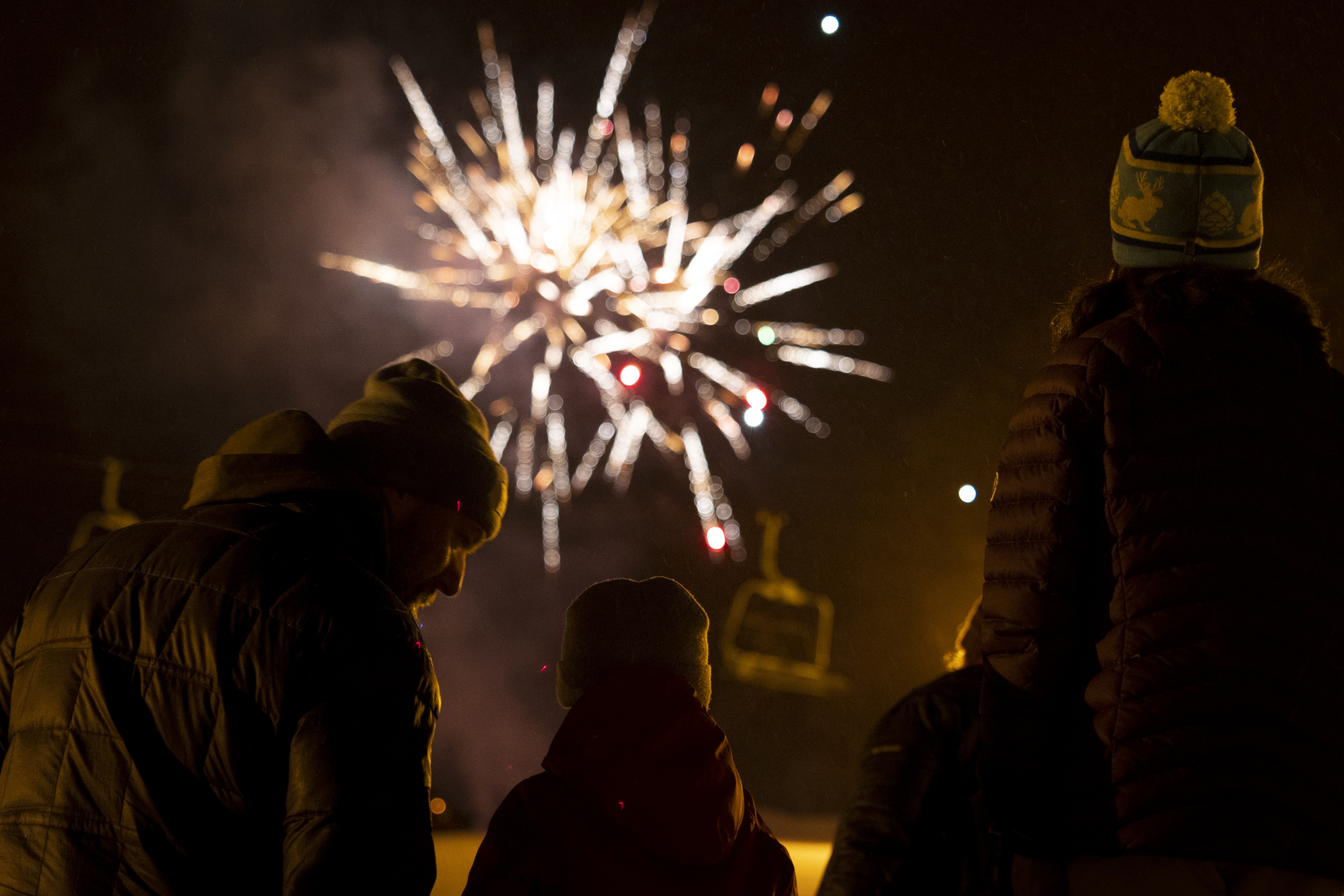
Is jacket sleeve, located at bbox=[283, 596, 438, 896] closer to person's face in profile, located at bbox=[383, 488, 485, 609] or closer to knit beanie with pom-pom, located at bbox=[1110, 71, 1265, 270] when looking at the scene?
person's face in profile, located at bbox=[383, 488, 485, 609]

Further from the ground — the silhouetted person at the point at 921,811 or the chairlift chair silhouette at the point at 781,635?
the silhouetted person at the point at 921,811

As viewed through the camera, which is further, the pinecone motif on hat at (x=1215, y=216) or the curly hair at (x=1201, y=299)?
the pinecone motif on hat at (x=1215, y=216)

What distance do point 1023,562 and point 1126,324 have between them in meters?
0.41

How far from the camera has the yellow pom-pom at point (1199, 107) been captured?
1.87 m

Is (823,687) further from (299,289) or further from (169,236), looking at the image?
(169,236)

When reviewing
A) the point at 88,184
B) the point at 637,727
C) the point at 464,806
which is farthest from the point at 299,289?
the point at 637,727

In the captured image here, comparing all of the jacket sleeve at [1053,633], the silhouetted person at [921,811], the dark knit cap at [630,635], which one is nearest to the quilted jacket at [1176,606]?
the jacket sleeve at [1053,633]

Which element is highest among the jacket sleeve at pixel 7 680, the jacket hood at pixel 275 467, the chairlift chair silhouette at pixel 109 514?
the jacket hood at pixel 275 467

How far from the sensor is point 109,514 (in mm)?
9570

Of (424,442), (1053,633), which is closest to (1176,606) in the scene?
(1053,633)

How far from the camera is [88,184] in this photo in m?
12.2

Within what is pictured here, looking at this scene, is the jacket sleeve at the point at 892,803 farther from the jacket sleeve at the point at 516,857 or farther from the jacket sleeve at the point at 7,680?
the jacket sleeve at the point at 7,680

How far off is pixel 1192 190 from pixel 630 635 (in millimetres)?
1240

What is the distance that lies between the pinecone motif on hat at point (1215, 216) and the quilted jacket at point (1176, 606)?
0.20m
